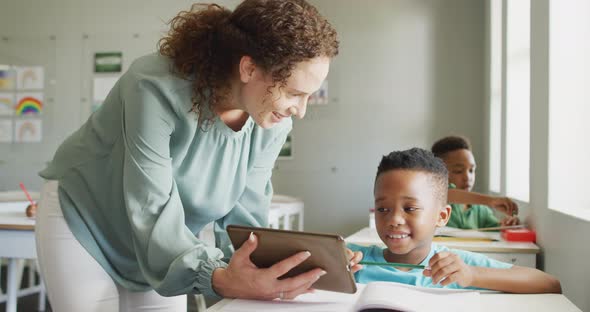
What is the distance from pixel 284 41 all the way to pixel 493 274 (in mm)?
612

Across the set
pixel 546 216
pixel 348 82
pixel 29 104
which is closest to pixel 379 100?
pixel 348 82

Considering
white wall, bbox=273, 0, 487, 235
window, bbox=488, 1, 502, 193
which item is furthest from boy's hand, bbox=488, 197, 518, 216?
white wall, bbox=273, 0, 487, 235

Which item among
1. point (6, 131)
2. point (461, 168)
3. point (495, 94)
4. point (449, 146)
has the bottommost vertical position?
point (461, 168)

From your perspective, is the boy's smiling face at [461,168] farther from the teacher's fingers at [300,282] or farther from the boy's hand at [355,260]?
the teacher's fingers at [300,282]

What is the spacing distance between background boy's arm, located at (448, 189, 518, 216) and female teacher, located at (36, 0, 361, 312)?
1.40m

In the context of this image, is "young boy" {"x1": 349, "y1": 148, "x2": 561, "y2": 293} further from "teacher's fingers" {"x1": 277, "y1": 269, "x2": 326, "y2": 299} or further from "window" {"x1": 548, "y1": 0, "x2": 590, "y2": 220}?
"window" {"x1": 548, "y1": 0, "x2": 590, "y2": 220}

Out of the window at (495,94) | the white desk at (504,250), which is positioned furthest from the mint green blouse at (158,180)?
the window at (495,94)

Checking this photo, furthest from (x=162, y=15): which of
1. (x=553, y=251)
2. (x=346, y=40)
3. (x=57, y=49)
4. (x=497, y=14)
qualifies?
→ (x=553, y=251)

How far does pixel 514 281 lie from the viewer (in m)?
1.12

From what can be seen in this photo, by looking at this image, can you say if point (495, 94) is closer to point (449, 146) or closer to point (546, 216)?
point (449, 146)

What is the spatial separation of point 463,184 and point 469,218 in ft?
0.60

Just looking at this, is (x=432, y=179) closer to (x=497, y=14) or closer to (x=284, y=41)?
(x=284, y=41)

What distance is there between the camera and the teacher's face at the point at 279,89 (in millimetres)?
1039

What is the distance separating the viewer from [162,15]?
470 cm
